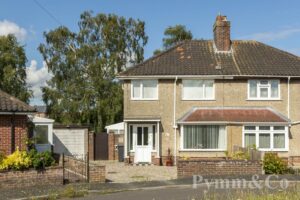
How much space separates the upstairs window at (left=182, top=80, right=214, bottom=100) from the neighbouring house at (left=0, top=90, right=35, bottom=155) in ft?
38.3

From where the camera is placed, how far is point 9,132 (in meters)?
20.9

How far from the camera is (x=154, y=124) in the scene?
3019cm

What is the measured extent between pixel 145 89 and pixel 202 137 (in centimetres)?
441

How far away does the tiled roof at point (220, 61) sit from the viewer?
99.5 ft

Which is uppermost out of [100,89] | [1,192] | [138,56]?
[138,56]

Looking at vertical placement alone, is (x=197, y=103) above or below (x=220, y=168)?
above

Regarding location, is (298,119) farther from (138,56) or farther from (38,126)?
(138,56)

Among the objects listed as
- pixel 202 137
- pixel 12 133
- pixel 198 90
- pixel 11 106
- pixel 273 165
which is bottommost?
pixel 273 165

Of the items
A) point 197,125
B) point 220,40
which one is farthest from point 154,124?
point 220,40

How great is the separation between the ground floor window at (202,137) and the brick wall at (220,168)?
340 inches

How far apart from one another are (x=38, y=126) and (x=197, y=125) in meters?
11.0

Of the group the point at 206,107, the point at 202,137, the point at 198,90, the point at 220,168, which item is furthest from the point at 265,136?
the point at 220,168

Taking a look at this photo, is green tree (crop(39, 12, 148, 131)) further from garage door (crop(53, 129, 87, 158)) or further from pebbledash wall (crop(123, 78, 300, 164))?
pebbledash wall (crop(123, 78, 300, 164))

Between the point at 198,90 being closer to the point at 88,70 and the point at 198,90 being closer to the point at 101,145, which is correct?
the point at 101,145
